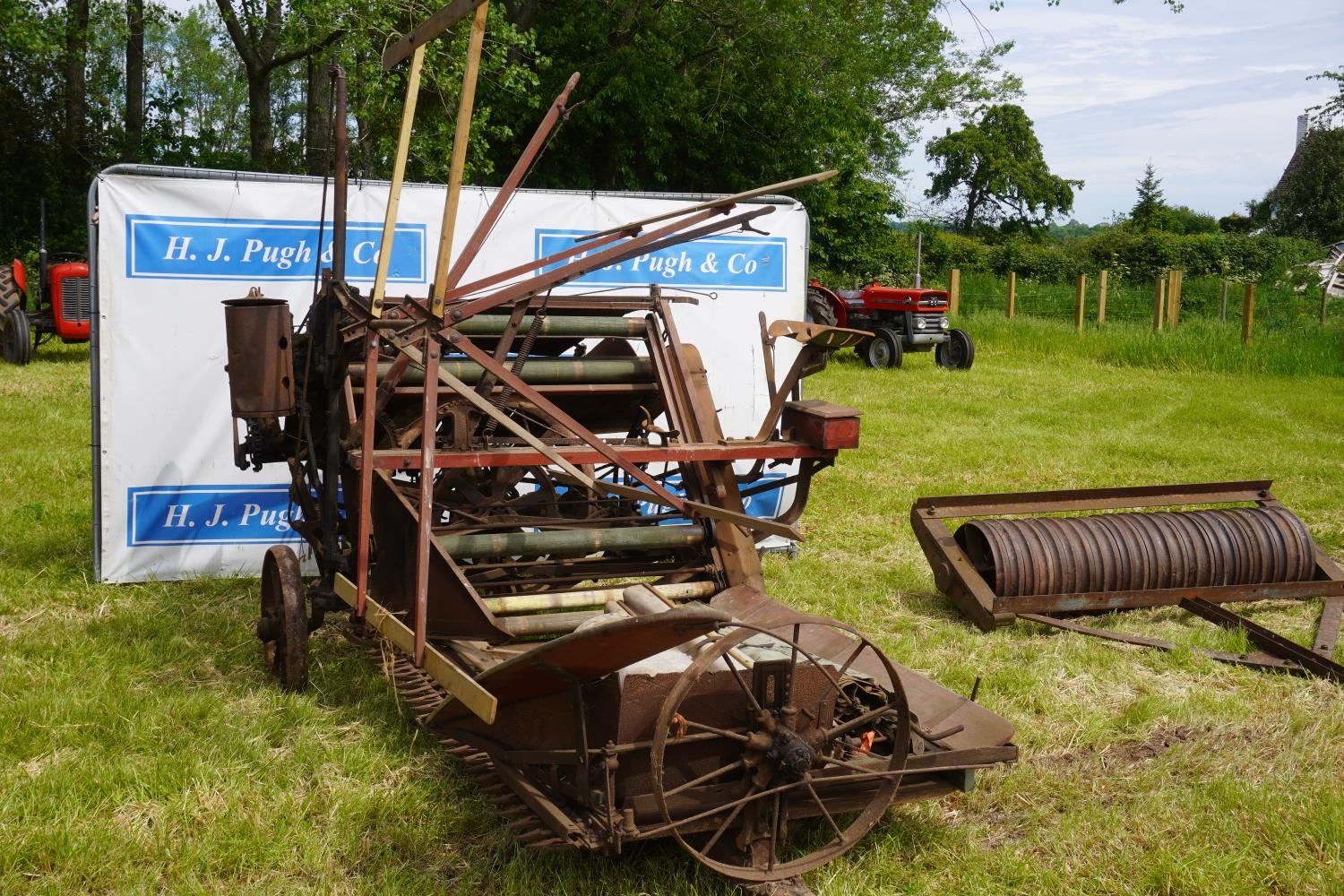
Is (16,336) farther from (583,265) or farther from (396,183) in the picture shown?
(583,265)

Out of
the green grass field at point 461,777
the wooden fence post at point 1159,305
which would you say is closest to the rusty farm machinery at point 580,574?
the green grass field at point 461,777

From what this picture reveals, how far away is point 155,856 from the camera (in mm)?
3258

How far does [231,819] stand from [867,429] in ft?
27.3

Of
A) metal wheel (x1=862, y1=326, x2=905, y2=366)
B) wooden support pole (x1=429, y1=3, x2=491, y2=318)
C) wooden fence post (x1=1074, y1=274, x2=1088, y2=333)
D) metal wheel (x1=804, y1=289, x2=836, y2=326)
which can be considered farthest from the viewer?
wooden fence post (x1=1074, y1=274, x2=1088, y2=333)

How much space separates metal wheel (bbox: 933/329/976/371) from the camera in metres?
16.4

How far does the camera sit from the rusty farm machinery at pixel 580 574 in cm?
291

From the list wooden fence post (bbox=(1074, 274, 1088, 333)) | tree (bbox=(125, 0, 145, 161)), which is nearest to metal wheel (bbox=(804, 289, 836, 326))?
wooden fence post (bbox=(1074, 274, 1088, 333))

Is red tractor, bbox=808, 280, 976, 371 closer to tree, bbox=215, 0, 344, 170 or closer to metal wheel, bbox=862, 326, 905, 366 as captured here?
metal wheel, bbox=862, 326, 905, 366

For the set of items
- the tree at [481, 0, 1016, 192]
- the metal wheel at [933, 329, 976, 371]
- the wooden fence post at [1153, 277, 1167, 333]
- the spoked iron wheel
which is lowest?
the spoked iron wheel

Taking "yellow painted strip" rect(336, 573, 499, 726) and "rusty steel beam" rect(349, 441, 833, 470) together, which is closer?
"yellow painted strip" rect(336, 573, 499, 726)

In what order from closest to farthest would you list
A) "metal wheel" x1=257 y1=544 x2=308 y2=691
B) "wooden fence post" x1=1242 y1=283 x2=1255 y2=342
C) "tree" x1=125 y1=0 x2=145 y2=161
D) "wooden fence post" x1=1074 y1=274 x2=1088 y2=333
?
1. "metal wheel" x1=257 y1=544 x2=308 y2=691
2. "wooden fence post" x1=1242 y1=283 x2=1255 y2=342
3. "wooden fence post" x1=1074 y1=274 x2=1088 y2=333
4. "tree" x1=125 y1=0 x2=145 y2=161

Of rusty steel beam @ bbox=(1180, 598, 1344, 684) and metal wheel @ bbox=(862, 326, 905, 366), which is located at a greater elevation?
metal wheel @ bbox=(862, 326, 905, 366)

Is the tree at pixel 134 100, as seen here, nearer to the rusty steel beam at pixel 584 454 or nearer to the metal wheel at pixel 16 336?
the metal wheel at pixel 16 336

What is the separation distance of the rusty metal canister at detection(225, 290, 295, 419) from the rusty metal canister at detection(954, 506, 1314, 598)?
10.6 ft
